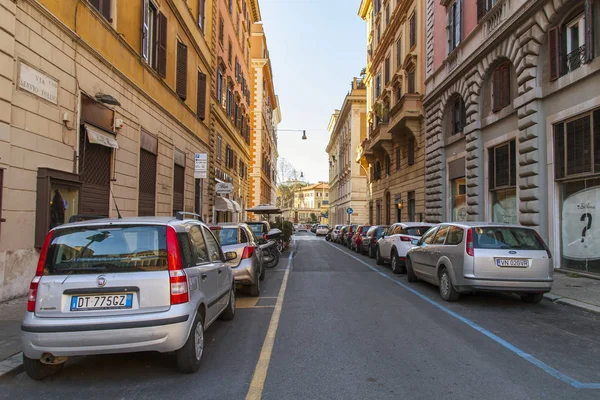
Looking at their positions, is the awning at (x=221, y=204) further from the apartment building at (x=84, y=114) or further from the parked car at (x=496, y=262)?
the parked car at (x=496, y=262)

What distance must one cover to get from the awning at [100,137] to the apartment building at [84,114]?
3 cm

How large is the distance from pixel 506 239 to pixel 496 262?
55 centimetres

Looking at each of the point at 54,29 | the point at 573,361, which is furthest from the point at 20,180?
the point at 573,361

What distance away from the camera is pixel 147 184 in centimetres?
1445

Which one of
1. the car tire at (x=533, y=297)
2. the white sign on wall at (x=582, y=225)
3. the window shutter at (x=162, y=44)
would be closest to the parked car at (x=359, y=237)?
the white sign on wall at (x=582, y=225)

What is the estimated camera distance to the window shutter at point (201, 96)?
20812 millimetres

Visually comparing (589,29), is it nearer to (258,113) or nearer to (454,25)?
(454,25)

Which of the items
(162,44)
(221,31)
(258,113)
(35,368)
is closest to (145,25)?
(162,44)

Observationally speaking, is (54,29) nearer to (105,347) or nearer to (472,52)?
(105,347)

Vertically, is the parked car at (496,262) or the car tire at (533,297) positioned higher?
the parked car at (496,262)

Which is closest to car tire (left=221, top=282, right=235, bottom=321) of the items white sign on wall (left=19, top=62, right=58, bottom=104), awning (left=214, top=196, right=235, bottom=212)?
white sign on wall (left=19, top=62, right=58, bottom=104)

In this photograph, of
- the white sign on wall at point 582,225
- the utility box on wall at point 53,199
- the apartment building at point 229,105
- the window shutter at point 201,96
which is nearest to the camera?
the utility box on wall at point 53,199

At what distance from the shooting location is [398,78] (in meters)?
28.3

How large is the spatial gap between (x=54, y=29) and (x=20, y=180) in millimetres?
3148
